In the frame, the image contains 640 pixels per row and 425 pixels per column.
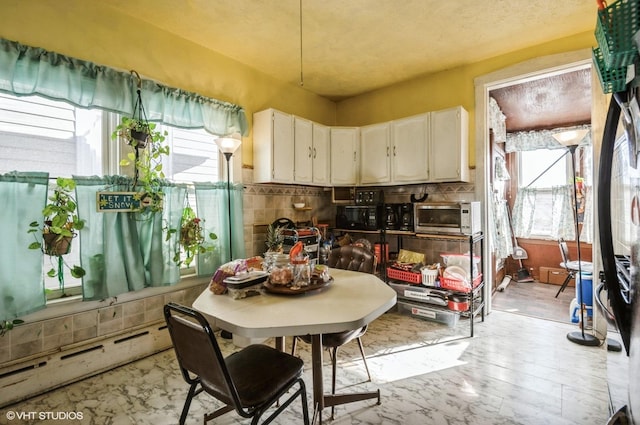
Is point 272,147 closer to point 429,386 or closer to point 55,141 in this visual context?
point 55,141

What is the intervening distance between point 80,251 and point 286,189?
210cm

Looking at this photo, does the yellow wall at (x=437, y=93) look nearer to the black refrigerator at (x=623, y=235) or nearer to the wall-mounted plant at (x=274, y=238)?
the wall-mounted plant at (x=274, y=238)

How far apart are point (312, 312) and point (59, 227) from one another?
179 cm

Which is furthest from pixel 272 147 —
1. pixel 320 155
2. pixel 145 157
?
pixel 145 157

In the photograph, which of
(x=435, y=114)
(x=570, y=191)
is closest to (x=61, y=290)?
(x=435, y=114)

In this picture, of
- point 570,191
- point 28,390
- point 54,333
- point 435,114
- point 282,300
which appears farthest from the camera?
point 570,191

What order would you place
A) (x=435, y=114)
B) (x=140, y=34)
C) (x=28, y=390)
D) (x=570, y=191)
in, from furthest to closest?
(x=570, y=191) < (x=435, y=114) < (x=140, y=34) < (x=28, y=390)

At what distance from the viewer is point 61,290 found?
2.06 meters

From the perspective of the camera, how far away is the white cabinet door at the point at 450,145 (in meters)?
3.11

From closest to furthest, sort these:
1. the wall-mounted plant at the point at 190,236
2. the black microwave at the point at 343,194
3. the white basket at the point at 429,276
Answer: the wall-mounted plant at the point at 190,236, the white basket at the point at 429,276, the black microwave at the point at 343,194

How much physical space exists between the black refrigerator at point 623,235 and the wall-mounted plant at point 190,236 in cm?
260

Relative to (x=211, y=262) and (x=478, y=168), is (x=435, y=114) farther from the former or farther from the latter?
(x=211, y=262)

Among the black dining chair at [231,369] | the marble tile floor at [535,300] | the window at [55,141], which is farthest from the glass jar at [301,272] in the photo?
the marble tile floor at [535,300]

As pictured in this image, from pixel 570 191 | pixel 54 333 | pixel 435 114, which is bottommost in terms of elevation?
pixel 54 333
